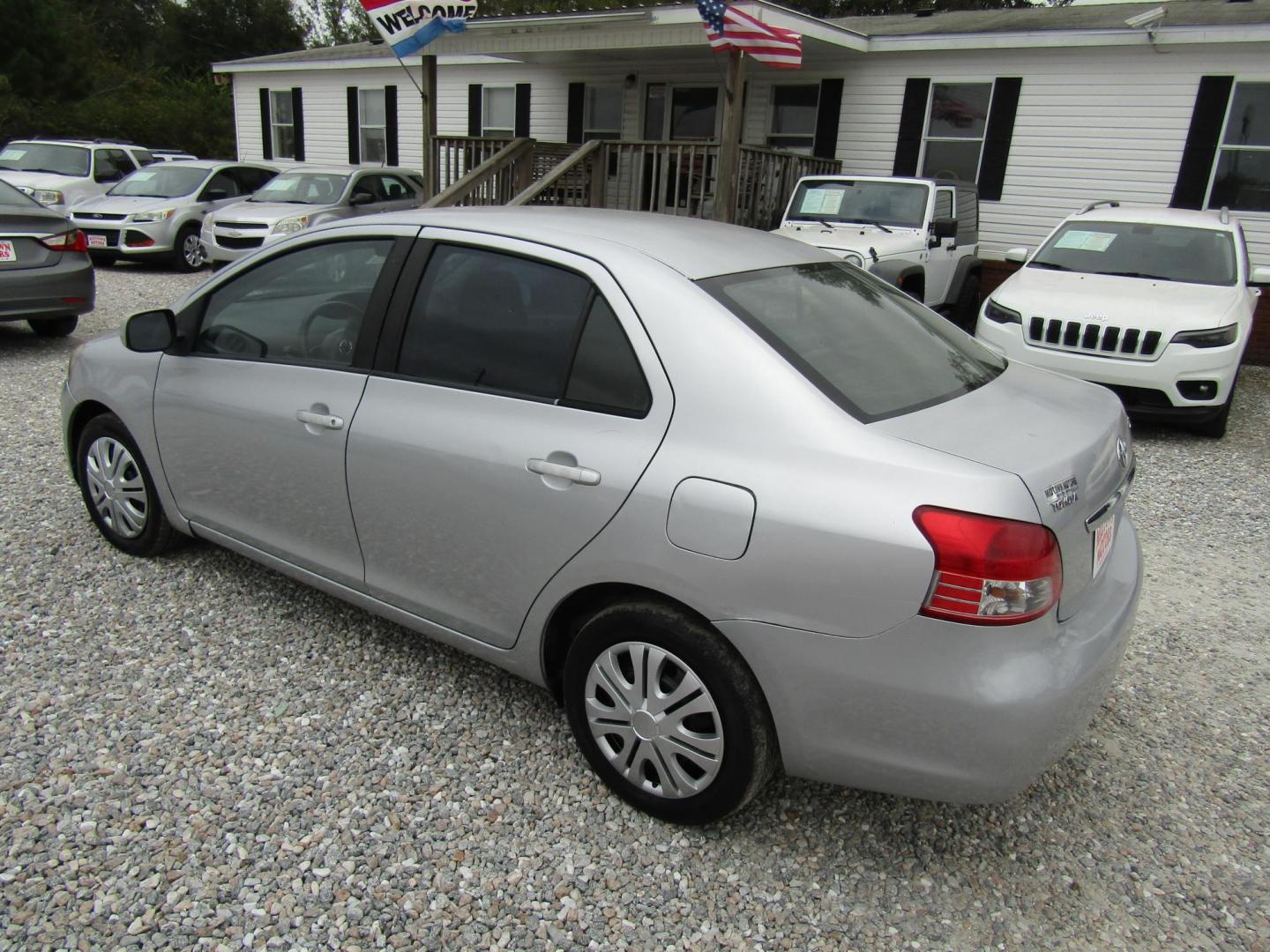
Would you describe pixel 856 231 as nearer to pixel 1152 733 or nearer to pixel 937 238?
pixel 937 238

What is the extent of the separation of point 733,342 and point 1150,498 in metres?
4.37

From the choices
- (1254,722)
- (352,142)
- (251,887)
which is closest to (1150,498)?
(1254,722)

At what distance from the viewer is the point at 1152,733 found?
305 centimetres

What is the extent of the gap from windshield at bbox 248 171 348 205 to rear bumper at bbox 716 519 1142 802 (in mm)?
12389

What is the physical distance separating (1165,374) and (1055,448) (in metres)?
5.10

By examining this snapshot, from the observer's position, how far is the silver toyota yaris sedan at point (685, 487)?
79.0 inches

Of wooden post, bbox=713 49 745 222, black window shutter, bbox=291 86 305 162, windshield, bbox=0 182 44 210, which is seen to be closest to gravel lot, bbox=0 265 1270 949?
windshield, bbox=0 182 44 210

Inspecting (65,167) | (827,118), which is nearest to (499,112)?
(827,118)

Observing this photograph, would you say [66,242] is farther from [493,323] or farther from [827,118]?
[827,118]

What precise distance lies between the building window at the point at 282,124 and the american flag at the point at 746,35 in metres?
13.6

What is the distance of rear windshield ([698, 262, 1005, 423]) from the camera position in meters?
2.32

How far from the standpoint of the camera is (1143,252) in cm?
755

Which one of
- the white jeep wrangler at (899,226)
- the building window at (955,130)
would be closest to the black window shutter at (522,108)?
the building window at (955,130)

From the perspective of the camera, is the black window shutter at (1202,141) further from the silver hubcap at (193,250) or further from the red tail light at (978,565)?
the silver hubcap at (193,250)
